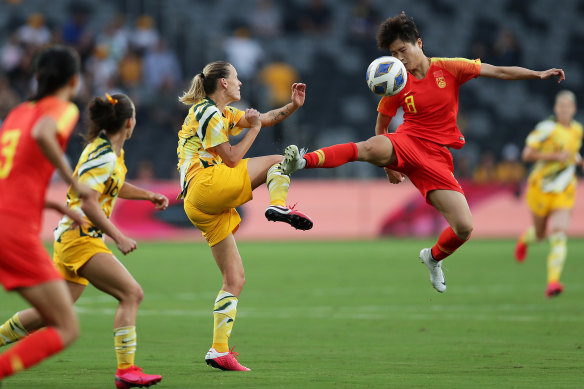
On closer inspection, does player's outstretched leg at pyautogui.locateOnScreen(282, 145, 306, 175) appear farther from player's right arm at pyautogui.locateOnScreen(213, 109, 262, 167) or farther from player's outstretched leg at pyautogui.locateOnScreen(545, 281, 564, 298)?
player's outstretched leg at pyautogui.locateOnScreen(545, 281, 564, 298)

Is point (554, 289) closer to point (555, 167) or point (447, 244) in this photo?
point (555, 167)

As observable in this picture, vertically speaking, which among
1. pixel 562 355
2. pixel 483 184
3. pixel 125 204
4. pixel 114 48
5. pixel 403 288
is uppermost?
pixel 114 48

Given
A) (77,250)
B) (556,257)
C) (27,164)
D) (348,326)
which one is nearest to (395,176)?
(348,326)

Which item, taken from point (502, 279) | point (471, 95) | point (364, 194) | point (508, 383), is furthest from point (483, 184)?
point (508, 383)

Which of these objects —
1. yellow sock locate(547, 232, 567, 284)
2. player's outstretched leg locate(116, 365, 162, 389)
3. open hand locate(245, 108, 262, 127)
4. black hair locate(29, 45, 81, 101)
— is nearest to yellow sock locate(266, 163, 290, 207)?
open hand locate(245, 108, 262, 127)

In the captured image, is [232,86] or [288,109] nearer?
[232,86]

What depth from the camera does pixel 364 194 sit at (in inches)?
940

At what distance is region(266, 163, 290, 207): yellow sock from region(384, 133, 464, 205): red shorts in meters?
1.21

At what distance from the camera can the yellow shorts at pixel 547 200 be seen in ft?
46.8

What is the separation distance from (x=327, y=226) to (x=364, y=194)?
4.31 ft

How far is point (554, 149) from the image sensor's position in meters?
14.5

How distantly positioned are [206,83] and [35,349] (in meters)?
3.34

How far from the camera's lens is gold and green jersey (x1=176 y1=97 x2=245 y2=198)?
25.8 ft

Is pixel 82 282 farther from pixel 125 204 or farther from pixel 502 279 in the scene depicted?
pixel 125 204
